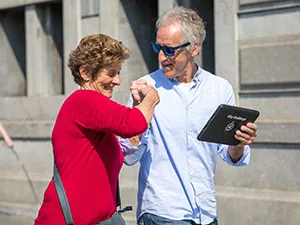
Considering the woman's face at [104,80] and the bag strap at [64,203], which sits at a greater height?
the woman's face at [104,80]

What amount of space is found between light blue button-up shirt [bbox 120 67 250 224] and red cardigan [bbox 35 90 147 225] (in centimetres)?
36

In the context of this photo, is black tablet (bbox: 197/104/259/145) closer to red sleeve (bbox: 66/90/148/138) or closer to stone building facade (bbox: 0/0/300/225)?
red sleeve (bbox: 66/90/148/138)

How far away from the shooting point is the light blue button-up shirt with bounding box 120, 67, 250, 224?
3.70m

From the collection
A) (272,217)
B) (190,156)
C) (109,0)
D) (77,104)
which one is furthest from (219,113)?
(109,0)

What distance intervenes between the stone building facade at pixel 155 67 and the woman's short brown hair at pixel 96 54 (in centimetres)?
349

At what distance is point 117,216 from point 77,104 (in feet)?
2.00

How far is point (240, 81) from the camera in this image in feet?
23.2

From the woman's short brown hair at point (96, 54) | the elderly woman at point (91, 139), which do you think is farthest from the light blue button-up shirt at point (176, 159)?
the woman's short brown hair at point (96, 54)

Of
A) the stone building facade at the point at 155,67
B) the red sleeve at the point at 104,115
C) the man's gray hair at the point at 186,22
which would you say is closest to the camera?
the red sleeve at the point at 104,115

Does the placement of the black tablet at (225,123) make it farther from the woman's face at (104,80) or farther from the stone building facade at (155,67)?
the stone building facade at (155,67)

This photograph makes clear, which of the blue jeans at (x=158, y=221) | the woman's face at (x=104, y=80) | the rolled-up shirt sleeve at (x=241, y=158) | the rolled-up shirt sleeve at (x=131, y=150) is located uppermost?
the woman's face at (x=104, y=80)

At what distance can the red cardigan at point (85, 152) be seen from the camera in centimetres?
323

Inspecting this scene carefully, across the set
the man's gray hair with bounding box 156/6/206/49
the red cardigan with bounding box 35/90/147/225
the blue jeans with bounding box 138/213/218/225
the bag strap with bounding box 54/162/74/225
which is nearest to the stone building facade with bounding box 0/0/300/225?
Result: the man's gray hair with bounding box 156/6/206/49

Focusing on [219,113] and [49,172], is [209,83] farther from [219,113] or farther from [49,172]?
[49,172]
